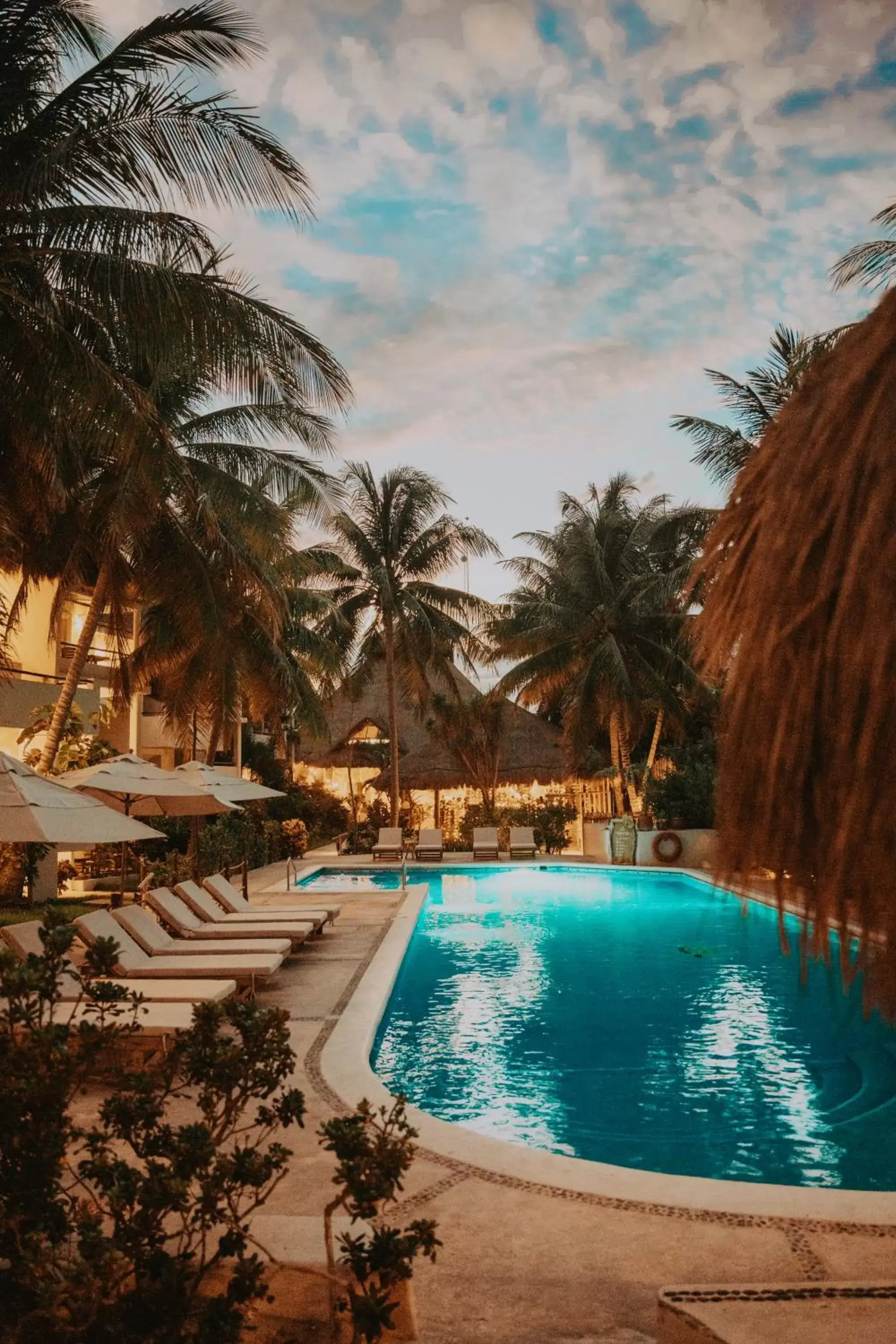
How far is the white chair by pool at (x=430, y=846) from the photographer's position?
72.6 feet

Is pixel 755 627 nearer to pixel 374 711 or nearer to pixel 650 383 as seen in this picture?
pixel 650 383

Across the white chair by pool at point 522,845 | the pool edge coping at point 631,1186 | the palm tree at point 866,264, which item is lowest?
the pool edge coping at point 631,1186

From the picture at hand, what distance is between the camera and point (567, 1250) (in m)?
3.83

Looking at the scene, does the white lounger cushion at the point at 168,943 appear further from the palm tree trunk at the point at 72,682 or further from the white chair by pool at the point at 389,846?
the white chair by pool at the point at 389,846

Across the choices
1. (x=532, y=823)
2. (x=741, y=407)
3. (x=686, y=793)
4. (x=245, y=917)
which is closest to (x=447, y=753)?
(x=532, y=823)

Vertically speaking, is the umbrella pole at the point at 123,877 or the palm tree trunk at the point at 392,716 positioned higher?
the palm tree trunk at the point at 392,716

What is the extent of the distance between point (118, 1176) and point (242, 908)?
32.7 feet

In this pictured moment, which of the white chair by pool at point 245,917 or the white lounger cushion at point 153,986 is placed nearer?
the white lounger cushion at point 153,986

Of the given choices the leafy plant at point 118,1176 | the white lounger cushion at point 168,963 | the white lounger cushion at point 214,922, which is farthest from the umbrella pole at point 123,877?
the leafy plant at point 118,1176

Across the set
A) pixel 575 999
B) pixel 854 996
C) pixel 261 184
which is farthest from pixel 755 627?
pixel 575 999

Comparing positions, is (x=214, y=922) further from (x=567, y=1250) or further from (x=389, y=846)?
(x=389, y=846)

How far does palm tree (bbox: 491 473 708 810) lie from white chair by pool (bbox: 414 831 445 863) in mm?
4317

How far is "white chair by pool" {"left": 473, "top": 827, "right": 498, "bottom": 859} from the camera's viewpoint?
21688 mm

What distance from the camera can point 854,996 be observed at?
1.23m
